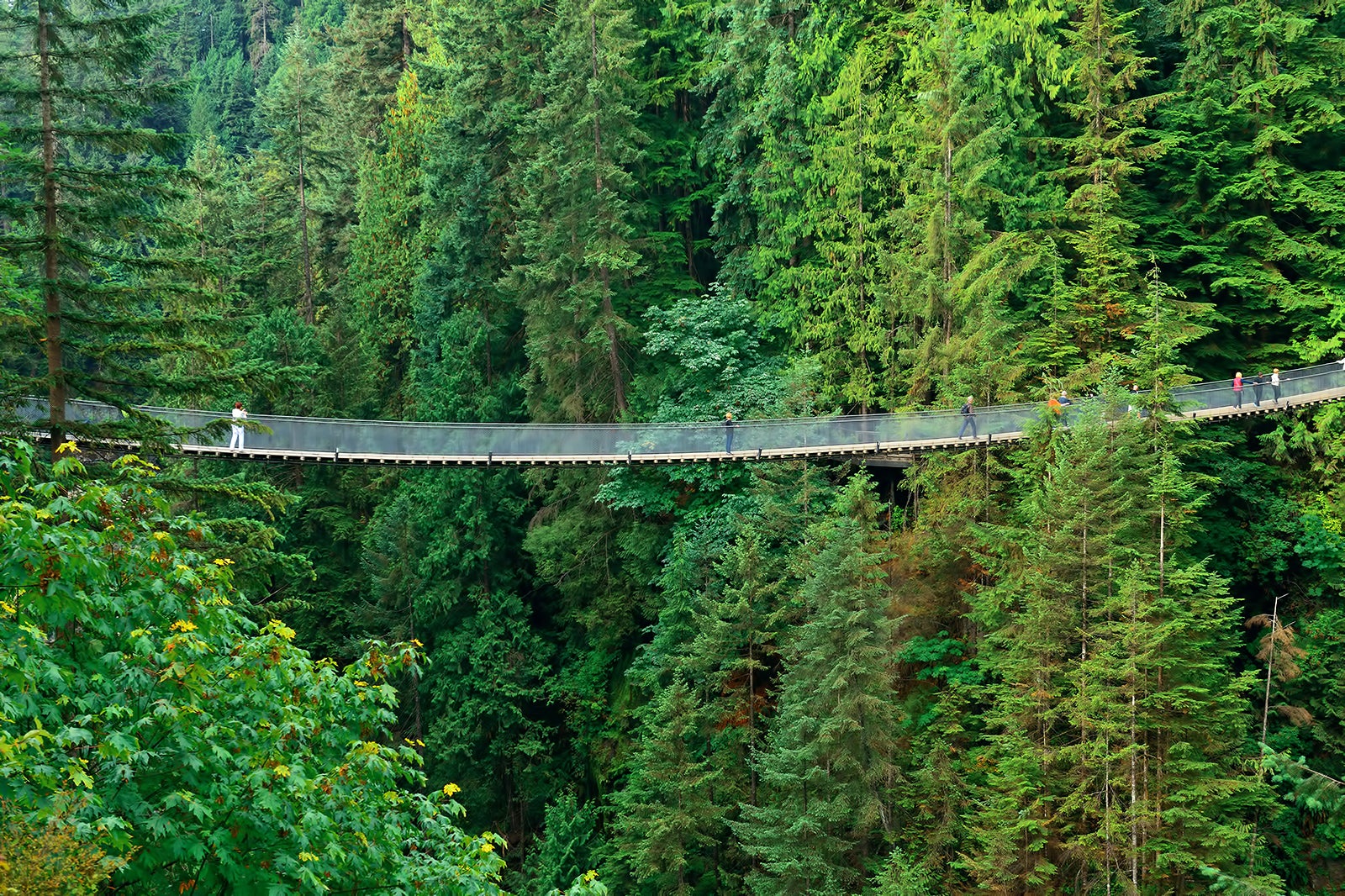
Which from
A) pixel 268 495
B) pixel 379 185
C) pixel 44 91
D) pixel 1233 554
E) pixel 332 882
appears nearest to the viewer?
pixel 332 882

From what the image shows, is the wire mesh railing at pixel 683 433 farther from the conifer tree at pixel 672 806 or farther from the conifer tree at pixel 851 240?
the conifer tree at pixel 851 240

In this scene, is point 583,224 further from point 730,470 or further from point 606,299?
point 730,470

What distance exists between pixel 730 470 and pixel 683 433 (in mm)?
3299

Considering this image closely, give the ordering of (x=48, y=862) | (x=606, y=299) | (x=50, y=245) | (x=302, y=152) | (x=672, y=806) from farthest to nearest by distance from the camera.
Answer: (x=302, y=152), (x=606, y=299), (x=672, y=806), (x=50, y=245), (x=48, y=862)

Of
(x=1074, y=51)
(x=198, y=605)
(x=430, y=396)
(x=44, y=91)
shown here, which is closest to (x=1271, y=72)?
(x=1074, y=51)

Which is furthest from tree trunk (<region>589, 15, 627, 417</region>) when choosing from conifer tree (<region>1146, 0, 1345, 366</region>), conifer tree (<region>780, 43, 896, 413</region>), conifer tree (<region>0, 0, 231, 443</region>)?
conifer tree (<region>0, 0, 231, 443</region>)

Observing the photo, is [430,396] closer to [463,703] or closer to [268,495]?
[463,703]

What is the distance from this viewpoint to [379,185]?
125 ft

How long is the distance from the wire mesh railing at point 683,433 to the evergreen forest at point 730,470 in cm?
89

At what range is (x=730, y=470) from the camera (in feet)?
91.0

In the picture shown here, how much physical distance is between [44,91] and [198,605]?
8.40 metres

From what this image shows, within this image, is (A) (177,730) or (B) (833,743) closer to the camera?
(A) (177,730)

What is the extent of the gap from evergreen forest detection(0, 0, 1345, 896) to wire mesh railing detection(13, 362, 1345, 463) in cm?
89

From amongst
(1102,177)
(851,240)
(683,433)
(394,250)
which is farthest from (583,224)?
(1102,177)
